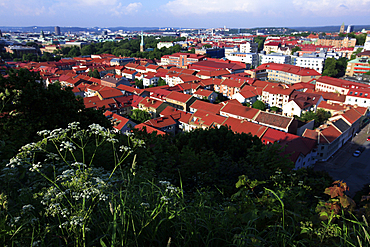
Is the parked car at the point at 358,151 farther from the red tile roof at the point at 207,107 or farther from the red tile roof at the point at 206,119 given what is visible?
the red tile roof at the point at 207,107

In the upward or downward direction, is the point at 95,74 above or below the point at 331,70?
below

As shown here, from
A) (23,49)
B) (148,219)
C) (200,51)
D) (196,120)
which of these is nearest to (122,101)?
(196,120)

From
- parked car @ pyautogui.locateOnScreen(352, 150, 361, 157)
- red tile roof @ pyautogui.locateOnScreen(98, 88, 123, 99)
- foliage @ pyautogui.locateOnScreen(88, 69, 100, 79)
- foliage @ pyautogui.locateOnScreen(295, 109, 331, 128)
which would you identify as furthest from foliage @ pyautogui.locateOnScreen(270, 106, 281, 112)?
foliage @ pyautogui.locateOnScreen(88, 69, 100, 79)

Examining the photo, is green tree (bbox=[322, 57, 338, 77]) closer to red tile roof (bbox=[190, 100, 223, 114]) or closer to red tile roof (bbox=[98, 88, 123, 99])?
red tile roof (bbox=[190, 100, 223, 114])

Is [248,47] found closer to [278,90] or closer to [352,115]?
[278,90]

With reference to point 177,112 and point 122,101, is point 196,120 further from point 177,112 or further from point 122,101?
point 122,101

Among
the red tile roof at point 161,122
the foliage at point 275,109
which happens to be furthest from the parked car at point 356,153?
the red tile roof at point 161,122

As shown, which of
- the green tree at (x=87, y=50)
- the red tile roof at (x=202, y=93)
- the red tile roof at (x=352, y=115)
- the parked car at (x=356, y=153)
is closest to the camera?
the parked car at (x=356, y=153)

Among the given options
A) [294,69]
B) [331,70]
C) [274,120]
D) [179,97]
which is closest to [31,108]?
[274,120]
